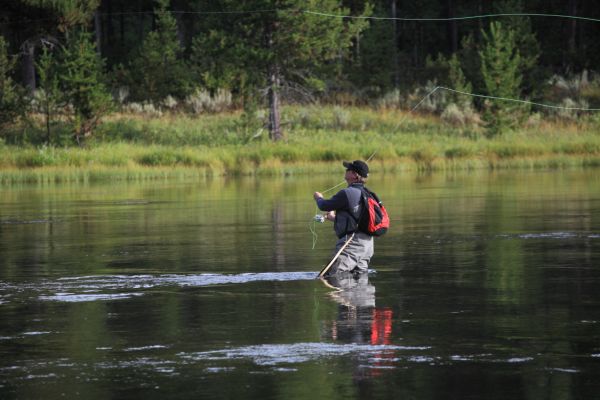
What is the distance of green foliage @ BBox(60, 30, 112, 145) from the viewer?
1812 inches

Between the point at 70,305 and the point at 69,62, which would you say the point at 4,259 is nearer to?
the point at 70,305

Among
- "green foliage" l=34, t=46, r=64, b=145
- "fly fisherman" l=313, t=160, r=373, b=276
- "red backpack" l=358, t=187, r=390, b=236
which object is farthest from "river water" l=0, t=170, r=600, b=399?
"green foliage" l=34, t=46, r=64, b=145

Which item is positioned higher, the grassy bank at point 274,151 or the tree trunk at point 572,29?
the tree trunk at point 572,29

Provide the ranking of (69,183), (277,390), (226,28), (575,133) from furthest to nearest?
(226,28) → (575,133) → (69,183) → (277,390)

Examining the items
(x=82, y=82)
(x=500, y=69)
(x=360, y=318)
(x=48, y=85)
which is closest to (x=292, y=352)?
(x=360, y=318)

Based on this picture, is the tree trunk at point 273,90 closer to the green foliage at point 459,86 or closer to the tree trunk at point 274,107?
the tree trunk at point 274,107

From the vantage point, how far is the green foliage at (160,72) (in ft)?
190

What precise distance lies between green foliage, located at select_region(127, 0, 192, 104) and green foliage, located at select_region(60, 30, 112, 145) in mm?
10836

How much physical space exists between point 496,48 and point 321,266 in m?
37.9

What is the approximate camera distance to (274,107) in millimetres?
50438

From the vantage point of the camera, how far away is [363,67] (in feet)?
212

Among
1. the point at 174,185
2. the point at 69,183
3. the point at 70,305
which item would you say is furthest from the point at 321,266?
the point at 69,183

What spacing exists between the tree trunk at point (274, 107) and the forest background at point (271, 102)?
0.07 meters

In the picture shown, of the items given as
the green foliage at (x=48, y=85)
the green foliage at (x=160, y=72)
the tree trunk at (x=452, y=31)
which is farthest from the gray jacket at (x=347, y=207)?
the tree trunk at (x=452, y=31)
